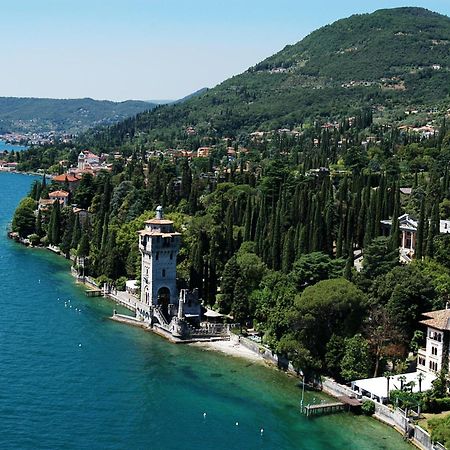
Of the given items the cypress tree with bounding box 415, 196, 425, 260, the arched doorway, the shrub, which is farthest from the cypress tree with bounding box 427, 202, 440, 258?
the shrub

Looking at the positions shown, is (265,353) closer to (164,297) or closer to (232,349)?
(232,349)

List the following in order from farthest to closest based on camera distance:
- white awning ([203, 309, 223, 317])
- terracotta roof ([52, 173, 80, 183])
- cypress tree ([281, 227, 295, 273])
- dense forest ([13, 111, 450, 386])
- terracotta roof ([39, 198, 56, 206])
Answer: terracotta roof ([52, 173, 80, 183]) < terracotta roof ([39, 198, 56, 206]) < cypress tree ([281, 227, 295, 273]) < white awning ([203, 309, 223, 317]) < dense forest ([13, 111, 450, 386])

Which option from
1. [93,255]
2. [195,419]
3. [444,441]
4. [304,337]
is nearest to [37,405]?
[195,419]

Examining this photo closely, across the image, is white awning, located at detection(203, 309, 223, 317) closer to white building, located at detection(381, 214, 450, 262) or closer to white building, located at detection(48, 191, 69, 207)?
white building, located at detection(381, 214, 450, 262)

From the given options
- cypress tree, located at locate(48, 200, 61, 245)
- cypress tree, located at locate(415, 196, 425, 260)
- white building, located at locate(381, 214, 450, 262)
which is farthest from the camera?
cypress tree, located at locate(48, 200, 61, 245)

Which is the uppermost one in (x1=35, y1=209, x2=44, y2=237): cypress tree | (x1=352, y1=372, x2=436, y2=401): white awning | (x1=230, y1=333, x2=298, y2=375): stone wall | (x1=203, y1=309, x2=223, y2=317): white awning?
(x1=35, y1=209, x2=44, y2=237): cypress tree

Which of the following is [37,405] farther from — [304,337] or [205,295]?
[205,295]
